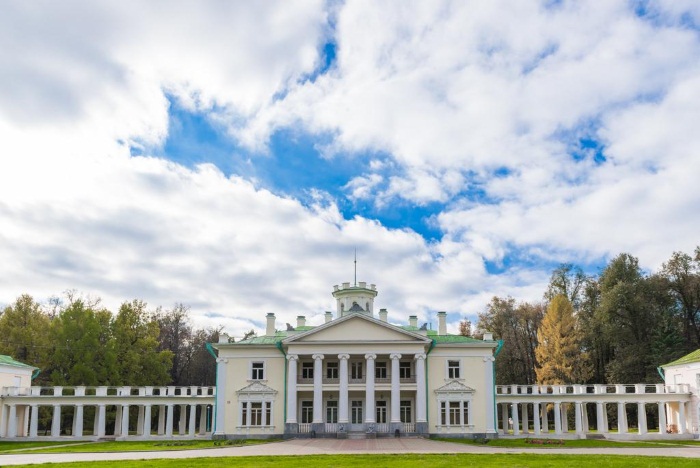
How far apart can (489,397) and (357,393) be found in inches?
342

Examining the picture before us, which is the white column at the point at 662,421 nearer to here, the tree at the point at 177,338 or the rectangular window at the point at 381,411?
the rectangular window at the point at 381,411

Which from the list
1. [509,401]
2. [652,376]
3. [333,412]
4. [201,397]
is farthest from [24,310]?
[652,376]

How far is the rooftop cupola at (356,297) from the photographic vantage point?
1903 inches

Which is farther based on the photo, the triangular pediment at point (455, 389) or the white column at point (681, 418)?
the white column at point (681, 418)

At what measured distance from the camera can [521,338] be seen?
64.6m

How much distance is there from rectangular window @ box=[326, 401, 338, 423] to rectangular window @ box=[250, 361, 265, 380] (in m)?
4.81

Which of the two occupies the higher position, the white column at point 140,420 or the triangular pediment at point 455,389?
the triangular pediment at point 455,389

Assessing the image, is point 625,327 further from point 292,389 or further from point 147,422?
point 147,422

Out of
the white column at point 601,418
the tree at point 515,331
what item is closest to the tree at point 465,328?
the tree at point 515,331

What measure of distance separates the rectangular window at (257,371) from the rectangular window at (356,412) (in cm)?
642

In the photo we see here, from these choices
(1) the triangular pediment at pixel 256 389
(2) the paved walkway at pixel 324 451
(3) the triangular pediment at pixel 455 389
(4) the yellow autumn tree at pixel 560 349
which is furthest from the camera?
(4) the yellow autumn tree at pixel 560 349

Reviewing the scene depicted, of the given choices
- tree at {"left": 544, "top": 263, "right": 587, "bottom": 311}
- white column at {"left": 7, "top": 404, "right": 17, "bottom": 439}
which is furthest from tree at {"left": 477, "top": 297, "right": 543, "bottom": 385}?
white column at {"left": 7, "top": 404, "right": 17, "bottom": 439}

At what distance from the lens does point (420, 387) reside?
41125 millimetres

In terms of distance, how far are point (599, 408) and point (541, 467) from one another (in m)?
27.3
